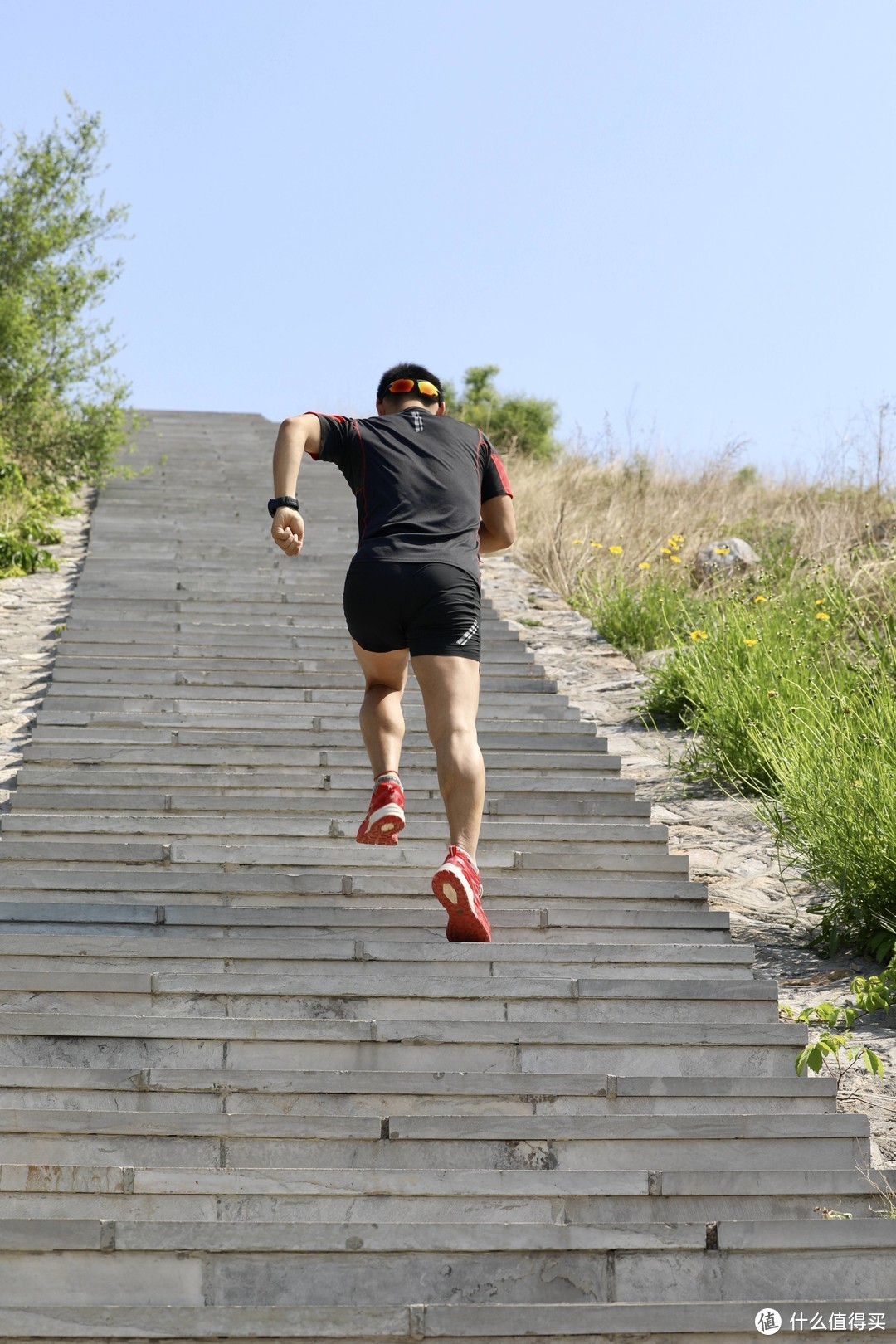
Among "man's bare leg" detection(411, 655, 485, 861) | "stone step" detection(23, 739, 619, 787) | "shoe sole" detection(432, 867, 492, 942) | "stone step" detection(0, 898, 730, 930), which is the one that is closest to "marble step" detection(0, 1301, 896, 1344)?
"shoe sole" detection(432, 867, 492, 942)

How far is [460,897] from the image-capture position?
3.69 metres

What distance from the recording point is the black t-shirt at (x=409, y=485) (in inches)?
157

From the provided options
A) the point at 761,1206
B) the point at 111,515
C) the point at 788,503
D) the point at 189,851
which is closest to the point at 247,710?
the point at 189,851

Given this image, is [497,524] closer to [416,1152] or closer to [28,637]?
[416,1152]

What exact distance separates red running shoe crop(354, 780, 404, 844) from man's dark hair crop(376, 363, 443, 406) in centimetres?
124

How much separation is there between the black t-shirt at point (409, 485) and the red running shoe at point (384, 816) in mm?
703

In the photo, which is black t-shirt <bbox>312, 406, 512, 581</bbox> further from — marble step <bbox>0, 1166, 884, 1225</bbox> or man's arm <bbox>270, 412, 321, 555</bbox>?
marble step <bbox>0, 1166, 884, 1225</bbox>

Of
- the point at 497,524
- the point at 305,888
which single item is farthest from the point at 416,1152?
the point at 497,524

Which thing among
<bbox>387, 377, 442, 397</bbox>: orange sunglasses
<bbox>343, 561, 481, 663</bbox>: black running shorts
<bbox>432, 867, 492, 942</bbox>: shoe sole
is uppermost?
<bbox>387, 377, 442, 397</bbox>: orange sunglasses

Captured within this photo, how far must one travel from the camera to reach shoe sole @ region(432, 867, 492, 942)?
3652mm

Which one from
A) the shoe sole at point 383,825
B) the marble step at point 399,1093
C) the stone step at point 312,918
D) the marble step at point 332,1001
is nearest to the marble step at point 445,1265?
the marble step at point 399,1093

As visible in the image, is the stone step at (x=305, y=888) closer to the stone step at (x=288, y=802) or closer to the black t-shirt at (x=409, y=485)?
the stone step at (x=288, y=802)

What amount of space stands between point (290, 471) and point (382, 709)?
824mm

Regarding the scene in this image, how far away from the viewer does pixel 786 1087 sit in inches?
130
